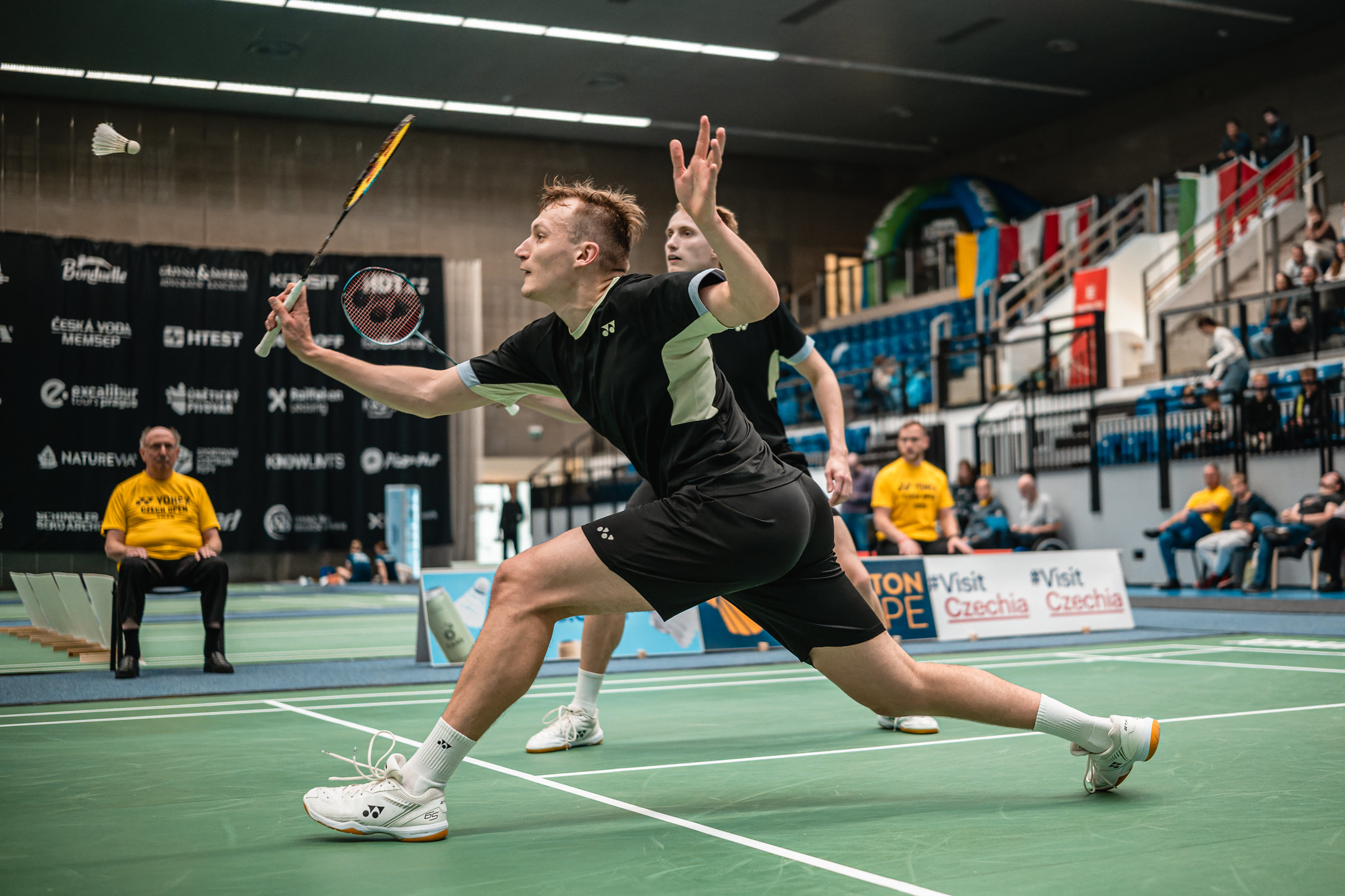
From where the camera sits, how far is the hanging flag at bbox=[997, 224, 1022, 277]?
87.2 feet

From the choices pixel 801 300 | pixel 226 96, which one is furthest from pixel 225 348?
pixel 801 300

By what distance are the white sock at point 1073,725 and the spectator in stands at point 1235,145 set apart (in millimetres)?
21488

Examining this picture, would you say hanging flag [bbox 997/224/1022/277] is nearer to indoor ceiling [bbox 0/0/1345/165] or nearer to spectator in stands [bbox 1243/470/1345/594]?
indoor ceiling [bbox 0/0/1345/165]

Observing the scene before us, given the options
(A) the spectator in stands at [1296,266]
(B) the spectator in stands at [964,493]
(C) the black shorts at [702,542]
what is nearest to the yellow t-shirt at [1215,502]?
(B) the spectator in stands at [964,493]

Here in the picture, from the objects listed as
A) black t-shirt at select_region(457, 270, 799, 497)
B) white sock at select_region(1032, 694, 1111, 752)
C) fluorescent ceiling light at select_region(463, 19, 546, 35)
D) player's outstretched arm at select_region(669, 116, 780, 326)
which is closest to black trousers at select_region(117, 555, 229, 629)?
black t-shirt at select_region(457, 270, 799, 497)

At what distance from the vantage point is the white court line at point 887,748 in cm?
455

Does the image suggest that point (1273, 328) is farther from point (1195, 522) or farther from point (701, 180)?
point (701, 180)

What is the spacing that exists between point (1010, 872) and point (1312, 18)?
24905 mm

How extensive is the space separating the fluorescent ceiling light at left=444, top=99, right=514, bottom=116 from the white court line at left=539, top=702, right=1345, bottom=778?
24.5m

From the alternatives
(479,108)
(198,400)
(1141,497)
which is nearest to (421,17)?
(479,108)

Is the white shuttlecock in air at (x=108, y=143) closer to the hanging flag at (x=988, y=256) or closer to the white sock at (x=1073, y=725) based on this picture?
the white sock at (x=1073, y=725)

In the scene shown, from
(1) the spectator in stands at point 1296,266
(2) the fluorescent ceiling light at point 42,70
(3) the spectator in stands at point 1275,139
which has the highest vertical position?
(2) the fluorescent ceiling light at point 42,70

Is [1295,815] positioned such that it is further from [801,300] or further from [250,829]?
[801,300]

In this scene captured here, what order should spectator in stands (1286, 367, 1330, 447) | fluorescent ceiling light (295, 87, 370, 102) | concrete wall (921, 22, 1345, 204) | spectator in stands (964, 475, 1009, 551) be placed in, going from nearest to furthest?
spectator in stands (1286, 367, 1330, 447), spectator in stands (964, 475, 1009, 551), concrete wall (921, 22, 1345, 204), fluorescent ceiling light (295, 87, 370, 102)
